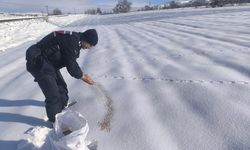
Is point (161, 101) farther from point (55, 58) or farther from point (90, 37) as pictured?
point (55, 58)

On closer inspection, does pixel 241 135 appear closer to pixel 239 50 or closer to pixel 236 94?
pixel 236 94

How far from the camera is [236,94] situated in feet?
11.7

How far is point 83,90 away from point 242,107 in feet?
7.53

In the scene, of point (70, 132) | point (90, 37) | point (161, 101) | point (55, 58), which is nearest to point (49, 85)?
point (55, 58)

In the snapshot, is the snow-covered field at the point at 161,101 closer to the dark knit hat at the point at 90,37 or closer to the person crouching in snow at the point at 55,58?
the person crouching in snow at the point at 55,58

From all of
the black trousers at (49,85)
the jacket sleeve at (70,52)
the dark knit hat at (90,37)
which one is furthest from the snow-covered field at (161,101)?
the dark knit hat at (90,37)

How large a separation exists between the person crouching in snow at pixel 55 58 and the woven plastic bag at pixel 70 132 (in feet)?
2.34

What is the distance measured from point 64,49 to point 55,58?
217mm

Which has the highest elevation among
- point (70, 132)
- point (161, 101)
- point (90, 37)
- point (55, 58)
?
point (90, 37)

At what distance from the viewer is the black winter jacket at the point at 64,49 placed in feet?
11.4

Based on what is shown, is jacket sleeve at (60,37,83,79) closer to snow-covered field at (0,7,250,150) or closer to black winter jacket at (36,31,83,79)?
black winter jacket at (36,31,83,79)

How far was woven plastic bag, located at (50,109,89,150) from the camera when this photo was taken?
8.04ft

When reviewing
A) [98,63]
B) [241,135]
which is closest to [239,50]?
Result: [98,63]

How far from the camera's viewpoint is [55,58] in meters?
3.64
